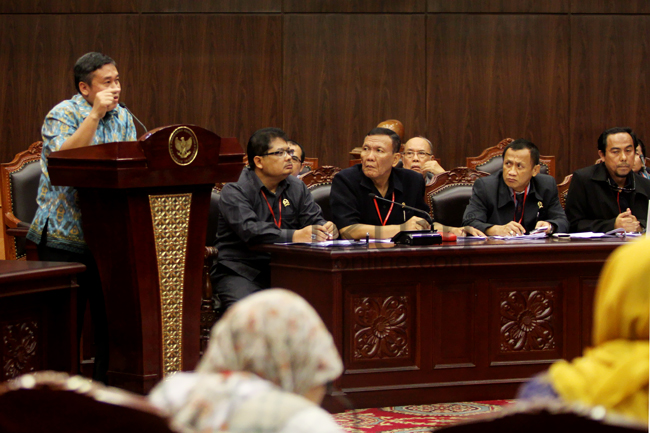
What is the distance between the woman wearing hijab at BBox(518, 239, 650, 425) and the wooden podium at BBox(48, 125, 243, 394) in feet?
6.20

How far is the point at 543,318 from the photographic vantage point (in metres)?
3.78

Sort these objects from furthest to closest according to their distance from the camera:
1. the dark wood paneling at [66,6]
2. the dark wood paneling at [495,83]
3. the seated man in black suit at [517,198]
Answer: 1. the dark wood paneling at [495,83]
2. the dark wood paneling at [66,6]
3. the seated man in black suit at [517,198]

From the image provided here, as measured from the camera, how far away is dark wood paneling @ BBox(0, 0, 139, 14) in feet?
25.3

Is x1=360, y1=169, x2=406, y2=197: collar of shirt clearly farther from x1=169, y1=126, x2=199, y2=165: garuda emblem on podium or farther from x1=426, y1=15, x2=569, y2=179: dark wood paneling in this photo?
x1=426, y1=15, x2=569, y2=179: dark wood paneling

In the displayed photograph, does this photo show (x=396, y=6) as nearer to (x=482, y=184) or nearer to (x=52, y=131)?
(x=482, y=184)

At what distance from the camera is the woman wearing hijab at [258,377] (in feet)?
3.43

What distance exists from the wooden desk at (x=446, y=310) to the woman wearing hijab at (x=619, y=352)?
223cm

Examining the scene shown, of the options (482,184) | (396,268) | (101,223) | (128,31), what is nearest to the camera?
(101,223)

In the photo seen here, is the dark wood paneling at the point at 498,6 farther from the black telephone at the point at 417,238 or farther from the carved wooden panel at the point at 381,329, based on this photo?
→ the carved wooden panel at the point at 381,329

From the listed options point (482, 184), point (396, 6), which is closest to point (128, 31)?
point (396, 6)

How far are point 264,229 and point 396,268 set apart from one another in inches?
25.0

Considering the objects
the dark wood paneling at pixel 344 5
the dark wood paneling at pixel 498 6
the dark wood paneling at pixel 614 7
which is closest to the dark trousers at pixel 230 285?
the dark wood paneling at pixel 344 5

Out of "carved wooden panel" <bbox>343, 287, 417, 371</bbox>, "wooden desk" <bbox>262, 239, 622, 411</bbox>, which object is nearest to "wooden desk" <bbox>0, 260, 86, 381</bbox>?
"wooden desk" <bbox>262, 239, 622, 411</bbox>

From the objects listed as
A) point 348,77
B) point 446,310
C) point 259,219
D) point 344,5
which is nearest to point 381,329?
point 446,310
